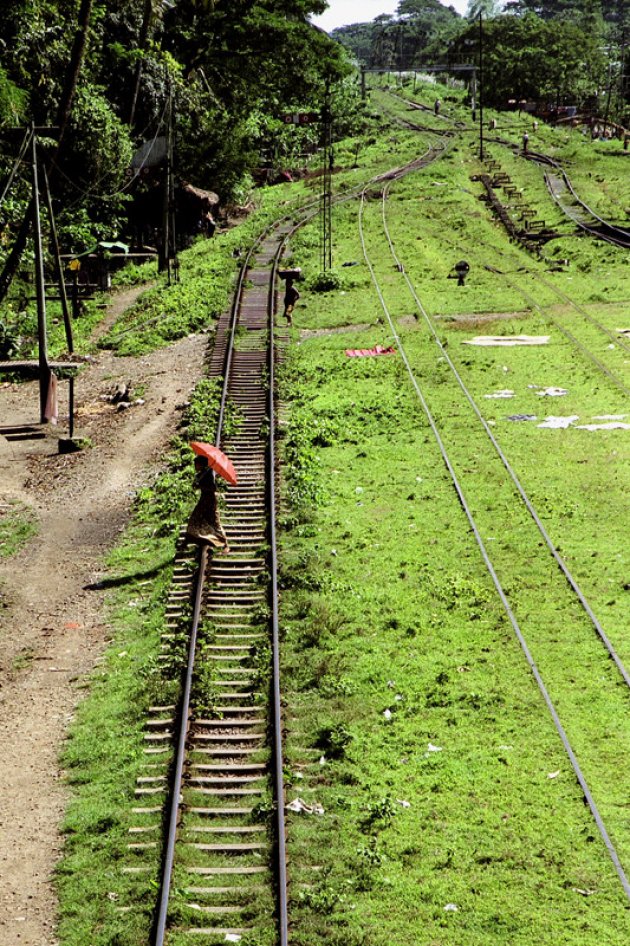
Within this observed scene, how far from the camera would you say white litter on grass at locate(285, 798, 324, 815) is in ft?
36.6

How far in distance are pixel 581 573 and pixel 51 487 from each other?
11.5 m

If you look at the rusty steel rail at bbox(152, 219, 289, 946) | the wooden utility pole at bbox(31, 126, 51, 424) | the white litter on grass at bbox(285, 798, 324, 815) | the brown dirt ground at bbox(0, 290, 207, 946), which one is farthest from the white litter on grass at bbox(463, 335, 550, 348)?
the white litter on grass at bbox(285, 798, 324, 815)

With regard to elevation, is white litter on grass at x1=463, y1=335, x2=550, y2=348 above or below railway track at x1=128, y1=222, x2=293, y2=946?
above

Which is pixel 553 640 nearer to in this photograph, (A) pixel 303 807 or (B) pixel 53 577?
(A) pixel 303 807

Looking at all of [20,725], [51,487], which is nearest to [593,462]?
[51,487]

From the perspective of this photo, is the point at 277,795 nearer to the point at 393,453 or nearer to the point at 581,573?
the point at 581,573

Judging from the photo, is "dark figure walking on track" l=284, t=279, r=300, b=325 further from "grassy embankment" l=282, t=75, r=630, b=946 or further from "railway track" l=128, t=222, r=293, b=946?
"railway track" l=128, t=222, r=293, b=946

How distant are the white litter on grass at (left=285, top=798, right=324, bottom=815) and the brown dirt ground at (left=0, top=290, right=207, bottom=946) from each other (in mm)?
2443

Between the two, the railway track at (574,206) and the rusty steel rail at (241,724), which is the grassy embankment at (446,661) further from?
the railway track at (574,206)

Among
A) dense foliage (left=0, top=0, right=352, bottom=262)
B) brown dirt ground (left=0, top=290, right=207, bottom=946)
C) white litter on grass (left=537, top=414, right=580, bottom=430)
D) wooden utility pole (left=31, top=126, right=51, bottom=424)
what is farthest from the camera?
dense foliage (left=0, top=0, right=352, bottom=262)

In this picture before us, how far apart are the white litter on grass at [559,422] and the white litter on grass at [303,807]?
14540 mm

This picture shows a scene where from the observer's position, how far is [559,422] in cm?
2439

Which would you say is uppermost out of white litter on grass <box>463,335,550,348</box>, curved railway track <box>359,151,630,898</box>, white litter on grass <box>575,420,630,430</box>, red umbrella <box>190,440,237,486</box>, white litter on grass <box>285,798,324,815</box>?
white litter on grass <box>463,335,550,348</box>

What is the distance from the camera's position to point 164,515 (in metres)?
20.1
